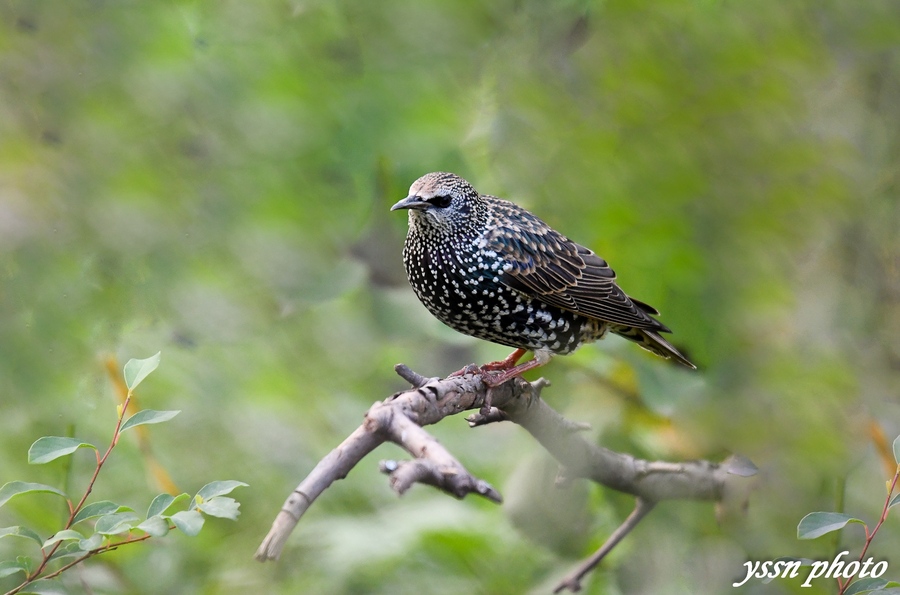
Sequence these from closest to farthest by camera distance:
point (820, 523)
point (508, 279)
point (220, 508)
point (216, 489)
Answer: point (220, 508) → point (216, 489) → point (820, 523) → point (508, 279)

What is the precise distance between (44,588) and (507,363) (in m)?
2.23

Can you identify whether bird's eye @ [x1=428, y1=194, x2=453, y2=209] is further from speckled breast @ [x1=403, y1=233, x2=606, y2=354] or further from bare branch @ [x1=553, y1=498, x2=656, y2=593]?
bare branch @ [x1=553, y1=498, x2=656, y2=593]

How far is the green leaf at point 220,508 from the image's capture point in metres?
1.99

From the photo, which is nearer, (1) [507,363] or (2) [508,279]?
(2) [508,279]

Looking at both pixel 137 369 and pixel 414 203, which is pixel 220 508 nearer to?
pixel 137 369

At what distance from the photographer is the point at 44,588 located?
7.35 feet

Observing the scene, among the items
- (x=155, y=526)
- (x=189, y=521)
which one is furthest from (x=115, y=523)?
(x=189, y=521)

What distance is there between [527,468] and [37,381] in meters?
2.29

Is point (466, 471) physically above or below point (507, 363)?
below

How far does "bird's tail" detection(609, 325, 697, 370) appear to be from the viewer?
3842 mm

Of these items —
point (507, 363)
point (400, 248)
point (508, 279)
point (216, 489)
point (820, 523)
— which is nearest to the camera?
point (216, 489)

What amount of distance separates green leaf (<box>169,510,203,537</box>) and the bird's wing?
195cm

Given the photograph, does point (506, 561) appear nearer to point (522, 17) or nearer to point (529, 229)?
point (529, 229)

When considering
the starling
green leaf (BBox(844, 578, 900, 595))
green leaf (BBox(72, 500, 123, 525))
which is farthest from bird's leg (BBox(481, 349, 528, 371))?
green leaf (BBox(72, 500, 123, 525))
